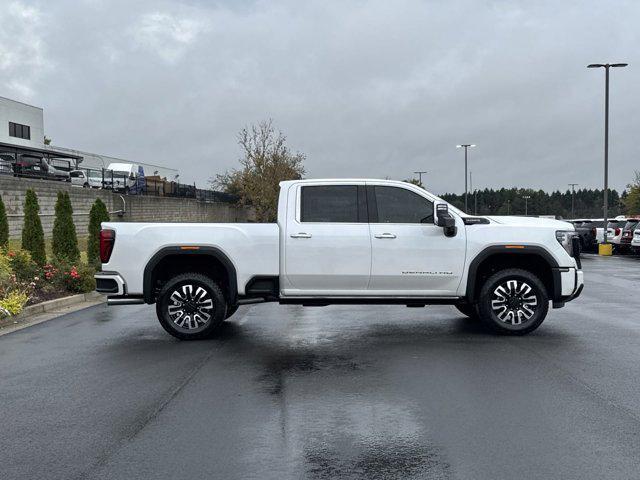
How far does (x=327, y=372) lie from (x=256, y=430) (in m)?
2.13

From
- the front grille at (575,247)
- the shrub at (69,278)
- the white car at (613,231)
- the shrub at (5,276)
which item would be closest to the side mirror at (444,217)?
the front grille at (575,247)

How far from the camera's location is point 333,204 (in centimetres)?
952

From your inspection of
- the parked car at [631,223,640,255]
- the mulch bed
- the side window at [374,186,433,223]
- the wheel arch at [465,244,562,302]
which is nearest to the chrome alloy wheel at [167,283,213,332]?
the side window at [374,186,433,223]

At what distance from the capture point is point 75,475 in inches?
174

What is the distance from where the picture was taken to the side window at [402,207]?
372 inches

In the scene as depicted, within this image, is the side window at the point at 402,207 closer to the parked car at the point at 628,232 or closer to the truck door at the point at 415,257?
the truck door at the point at 415,257

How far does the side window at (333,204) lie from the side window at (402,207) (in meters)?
0.27

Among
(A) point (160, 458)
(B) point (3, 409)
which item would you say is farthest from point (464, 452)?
(B) point (3, 409)

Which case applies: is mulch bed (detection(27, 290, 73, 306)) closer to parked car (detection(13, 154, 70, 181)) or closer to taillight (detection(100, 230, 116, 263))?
taillight (detection(100, 230, 116, 263))

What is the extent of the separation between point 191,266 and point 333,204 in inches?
87.7

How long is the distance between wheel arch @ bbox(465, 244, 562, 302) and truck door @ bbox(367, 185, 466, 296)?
0.23 meters

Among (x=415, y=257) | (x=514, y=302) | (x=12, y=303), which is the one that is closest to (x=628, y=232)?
(x=514, y=302)

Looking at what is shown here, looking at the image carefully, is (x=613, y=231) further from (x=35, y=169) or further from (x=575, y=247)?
(x=35, y=169)

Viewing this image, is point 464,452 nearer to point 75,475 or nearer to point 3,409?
point 75,475
